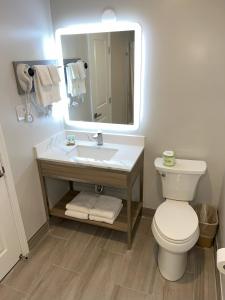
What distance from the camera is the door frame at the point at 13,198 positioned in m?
1.62

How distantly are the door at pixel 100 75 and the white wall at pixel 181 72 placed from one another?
0.58ft

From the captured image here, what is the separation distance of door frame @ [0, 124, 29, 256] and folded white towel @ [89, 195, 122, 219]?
2.00 ft

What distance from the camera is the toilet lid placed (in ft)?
5.08

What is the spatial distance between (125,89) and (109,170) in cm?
77

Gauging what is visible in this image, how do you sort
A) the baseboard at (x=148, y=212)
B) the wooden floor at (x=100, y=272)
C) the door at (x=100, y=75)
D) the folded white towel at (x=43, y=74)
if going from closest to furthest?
the wooden floor at (x=100, y=272), the folded white towel at (x=43, y=74), the door at (x=100, y=75), the baseboard at (x=148, y=212)

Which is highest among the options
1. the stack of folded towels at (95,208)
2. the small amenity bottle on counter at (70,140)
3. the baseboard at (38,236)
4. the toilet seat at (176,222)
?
the small amenity bottle on counter at (70,140)

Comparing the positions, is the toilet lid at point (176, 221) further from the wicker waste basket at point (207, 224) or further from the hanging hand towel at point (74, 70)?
the hanging hand towel at point (74, 70)

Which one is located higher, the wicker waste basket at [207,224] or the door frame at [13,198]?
the door frame at [13,198]

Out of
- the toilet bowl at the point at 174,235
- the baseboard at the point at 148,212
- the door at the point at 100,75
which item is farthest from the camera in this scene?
the baseboard at the point at 148,212

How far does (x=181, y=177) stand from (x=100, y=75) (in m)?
1.19

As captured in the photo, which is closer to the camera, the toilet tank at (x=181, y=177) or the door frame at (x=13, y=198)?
the door frame at (x=13, y=198)

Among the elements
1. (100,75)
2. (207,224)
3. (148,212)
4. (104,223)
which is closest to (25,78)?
(100,75)

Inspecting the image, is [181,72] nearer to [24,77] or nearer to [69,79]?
[69,79]

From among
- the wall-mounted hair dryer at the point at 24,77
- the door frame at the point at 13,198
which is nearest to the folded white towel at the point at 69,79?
the wall-mounted hair dryer at the point at 24,77
